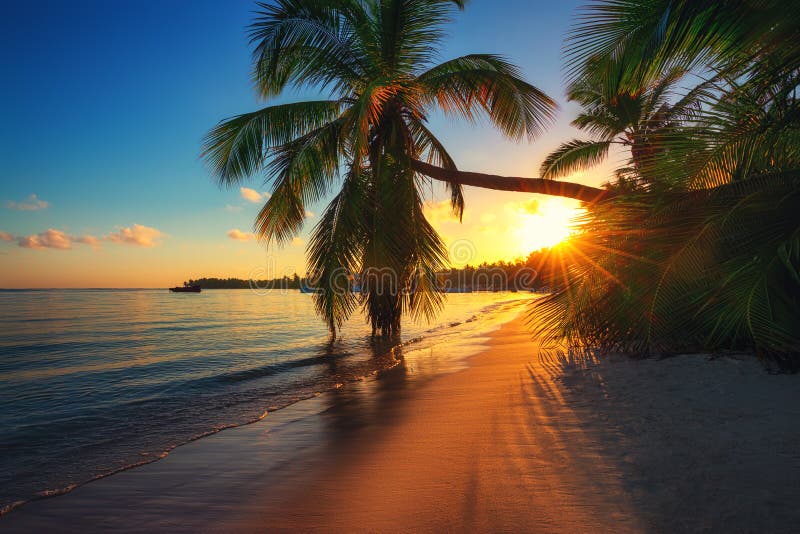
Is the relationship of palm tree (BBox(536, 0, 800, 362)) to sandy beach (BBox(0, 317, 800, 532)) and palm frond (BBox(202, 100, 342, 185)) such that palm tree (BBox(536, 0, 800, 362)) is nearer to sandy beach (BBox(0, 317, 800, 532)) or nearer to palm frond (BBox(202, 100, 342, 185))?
sandy beach (BBox(0, 317, 800, 532))

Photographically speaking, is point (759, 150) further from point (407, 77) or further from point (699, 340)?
point (407, 77)

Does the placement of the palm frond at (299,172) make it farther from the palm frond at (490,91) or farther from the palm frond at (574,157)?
the palm frond at (574,157)

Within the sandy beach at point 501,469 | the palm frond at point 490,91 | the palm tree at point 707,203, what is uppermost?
the palm frond at point 490,91

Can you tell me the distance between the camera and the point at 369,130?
912 cm

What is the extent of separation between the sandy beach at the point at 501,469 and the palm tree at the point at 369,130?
495 centimetres

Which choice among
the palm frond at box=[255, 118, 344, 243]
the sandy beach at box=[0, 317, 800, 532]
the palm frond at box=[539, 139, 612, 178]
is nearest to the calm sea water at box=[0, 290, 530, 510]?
the sandy beach at box=[0, 317, 800, 532]

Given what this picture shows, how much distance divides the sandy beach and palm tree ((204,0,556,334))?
495cm

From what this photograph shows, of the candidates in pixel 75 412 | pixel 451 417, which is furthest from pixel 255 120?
pixel 451 417

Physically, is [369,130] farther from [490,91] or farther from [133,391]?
[133,391]

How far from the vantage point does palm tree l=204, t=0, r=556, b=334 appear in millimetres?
8539

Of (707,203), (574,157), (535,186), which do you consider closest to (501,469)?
(707,203)

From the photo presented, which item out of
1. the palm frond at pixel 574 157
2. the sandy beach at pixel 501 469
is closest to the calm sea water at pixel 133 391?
the sandy beach at pixel 501 469

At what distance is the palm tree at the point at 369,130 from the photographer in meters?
8.54

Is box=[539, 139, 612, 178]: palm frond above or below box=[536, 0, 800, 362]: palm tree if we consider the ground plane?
above
